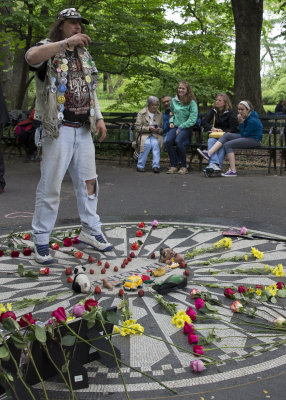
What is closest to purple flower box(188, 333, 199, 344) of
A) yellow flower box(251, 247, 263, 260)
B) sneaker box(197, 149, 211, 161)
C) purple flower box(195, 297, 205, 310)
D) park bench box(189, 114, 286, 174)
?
purple flower box(195, 297, 205, 310)

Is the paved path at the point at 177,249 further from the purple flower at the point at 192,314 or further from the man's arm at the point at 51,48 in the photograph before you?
the man's arm at the point at 51,48

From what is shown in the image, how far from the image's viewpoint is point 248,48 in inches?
497

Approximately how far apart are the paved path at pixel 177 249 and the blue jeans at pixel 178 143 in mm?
492

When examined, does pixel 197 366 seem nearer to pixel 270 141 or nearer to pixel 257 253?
pixel 257 253

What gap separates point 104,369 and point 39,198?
2.28 meters

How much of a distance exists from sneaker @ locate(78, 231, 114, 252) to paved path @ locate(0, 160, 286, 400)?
0.27 ft

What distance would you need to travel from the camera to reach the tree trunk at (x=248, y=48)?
41.4 ft

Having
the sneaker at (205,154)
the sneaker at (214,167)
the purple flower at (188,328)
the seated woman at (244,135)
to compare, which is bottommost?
the purple flower at (188,328)

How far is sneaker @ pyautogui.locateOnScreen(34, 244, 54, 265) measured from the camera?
15.1ft

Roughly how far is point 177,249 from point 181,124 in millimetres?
5815

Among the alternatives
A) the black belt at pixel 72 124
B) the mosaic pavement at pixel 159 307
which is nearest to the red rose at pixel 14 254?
the mosaic pavement at pixel 159 307

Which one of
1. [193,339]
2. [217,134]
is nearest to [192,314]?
[193,339]

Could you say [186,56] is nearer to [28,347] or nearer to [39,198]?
[39,198]

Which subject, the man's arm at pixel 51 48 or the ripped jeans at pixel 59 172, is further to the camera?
the ripped jeans at pixel 59 172
